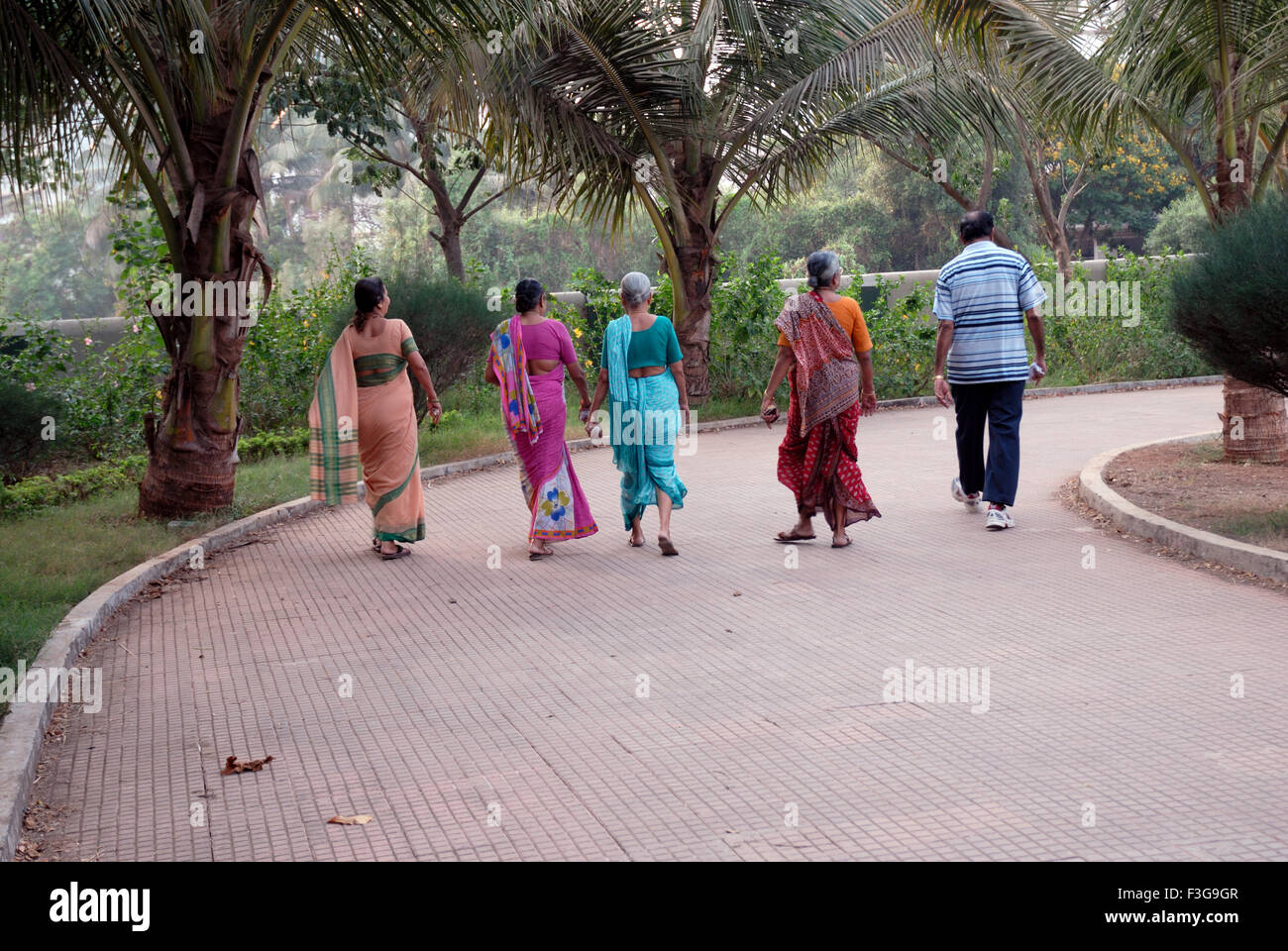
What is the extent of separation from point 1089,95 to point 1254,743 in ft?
25.7

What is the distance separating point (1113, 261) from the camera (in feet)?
63.4

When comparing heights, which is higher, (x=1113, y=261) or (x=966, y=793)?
(x=1113, y=261)

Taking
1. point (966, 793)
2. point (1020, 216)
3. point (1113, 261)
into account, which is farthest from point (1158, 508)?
point (1020, 216)

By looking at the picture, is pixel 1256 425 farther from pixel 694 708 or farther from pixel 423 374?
pixel 694 708

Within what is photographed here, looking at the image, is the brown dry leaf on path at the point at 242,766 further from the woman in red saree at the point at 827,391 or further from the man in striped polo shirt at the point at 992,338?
the man in striped polo shirt at the point at 992,338

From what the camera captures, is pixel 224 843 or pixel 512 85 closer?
pixel 224 843

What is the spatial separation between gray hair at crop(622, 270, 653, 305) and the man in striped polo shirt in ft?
6.51

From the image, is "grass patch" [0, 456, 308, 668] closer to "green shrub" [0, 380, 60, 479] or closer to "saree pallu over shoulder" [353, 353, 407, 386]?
"green shrub" [0, 380, 60, 479]

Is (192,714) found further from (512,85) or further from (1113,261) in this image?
(1113,261)

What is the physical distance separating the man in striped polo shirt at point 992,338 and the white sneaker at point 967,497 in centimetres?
30

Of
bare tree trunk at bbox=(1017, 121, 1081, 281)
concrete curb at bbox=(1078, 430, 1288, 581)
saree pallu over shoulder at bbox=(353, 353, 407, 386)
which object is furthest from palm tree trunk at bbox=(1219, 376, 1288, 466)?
bare tree trunk at bbox=(1017, 121, 1081, 281)

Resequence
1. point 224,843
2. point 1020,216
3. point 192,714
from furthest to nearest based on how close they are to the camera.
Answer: point 1020,216 → point 192,714 → point 224,843

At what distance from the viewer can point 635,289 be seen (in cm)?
845

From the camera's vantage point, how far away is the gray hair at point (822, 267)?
8430 mm
